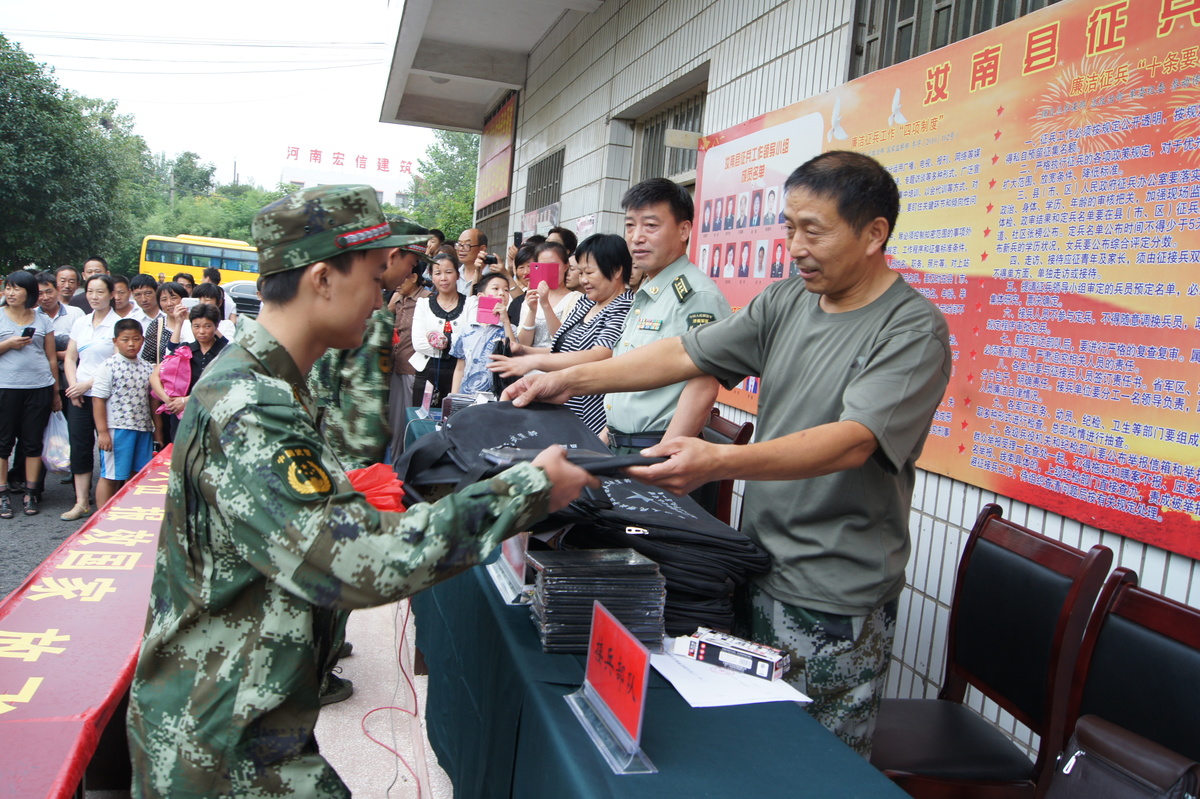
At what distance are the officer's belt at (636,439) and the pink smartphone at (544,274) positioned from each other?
171cm

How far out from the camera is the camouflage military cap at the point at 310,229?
3.75 feet

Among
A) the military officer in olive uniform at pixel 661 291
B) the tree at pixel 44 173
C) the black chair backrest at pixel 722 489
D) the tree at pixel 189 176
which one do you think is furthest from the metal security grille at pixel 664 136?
the tree at pixel 189 176

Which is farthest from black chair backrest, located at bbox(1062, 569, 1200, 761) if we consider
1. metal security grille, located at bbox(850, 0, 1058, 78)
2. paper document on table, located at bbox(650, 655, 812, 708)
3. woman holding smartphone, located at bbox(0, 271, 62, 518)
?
woman holding smartphone, located at bbox(0, 271, 62, 518)

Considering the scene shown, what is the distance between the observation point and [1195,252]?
6.35ft

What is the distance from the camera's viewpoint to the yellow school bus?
2388 cm

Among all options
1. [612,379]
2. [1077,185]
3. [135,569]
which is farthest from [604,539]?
[135,569]

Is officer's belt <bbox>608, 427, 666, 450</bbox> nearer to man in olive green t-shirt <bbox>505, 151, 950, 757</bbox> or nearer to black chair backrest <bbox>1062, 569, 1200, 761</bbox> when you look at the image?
man in olive green t-shirt <bbox>505, 151, 950, 757</bbox>

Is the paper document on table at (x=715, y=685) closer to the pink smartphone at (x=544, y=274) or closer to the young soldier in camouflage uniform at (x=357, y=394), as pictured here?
the young soldier in camouflage uniform at (x=357, y=394)

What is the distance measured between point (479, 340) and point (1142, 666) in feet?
11.7

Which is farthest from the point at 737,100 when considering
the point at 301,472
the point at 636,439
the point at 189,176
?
the point at 189,176

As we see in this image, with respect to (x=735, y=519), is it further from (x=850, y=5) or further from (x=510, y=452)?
(x=510, y=452)

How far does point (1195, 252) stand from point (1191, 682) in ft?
3.40

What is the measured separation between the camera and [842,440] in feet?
4.81

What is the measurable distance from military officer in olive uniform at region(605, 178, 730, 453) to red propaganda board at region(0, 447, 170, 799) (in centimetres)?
149
